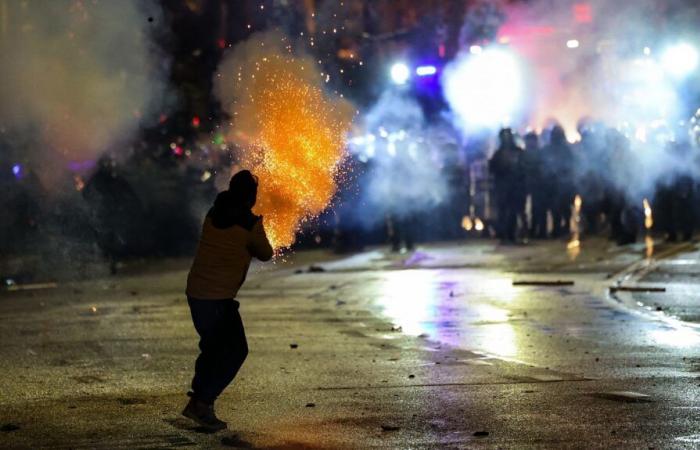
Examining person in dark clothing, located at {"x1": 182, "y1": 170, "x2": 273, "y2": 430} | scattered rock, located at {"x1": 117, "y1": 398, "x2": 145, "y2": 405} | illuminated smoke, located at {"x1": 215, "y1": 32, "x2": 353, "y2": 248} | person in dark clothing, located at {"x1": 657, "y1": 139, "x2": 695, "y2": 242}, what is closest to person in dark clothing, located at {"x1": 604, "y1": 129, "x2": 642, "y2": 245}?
person in dark clothing, located at {"x1": 657, "y1": 139, "x2": 695, "y2": 242}

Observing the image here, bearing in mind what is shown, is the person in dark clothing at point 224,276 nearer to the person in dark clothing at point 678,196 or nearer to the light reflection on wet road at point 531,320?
the light reflection on wet road at point 531,320

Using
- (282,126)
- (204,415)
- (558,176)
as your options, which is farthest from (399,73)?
(204,415)

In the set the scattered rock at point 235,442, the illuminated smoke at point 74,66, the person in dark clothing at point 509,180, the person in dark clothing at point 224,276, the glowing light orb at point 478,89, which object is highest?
the glowing light orb at point 478,89

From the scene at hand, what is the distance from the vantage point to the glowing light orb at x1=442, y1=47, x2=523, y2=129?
1120 inches

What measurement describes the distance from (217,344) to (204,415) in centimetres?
44

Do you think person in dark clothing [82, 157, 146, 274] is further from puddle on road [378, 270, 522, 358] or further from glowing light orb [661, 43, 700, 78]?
glowing light orb [661, 43, 700, 78]

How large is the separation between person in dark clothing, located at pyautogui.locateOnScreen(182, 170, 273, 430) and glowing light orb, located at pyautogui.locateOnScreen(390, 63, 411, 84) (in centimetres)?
2039

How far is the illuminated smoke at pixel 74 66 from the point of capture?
12.7 meters

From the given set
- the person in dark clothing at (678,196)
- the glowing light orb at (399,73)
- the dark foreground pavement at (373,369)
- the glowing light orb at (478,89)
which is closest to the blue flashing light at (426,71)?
the glowing light orb at (478,89)

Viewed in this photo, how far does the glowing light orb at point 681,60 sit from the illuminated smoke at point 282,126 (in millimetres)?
15833

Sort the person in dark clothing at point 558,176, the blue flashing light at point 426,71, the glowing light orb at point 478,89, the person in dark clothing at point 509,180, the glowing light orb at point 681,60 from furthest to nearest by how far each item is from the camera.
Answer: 1. the blue flashing light at point 426,71
2. the glowing light orb at point 478,89
3. the glowing light orb at point 681,60
4. the person in dark clothing at point 558,176
5. the person in dark clothing at point 509,180

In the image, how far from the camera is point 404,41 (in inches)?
1214

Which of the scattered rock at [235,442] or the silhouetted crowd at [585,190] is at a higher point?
the silhouetted crowd at [585,190]

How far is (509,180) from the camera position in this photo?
80.9 feet
